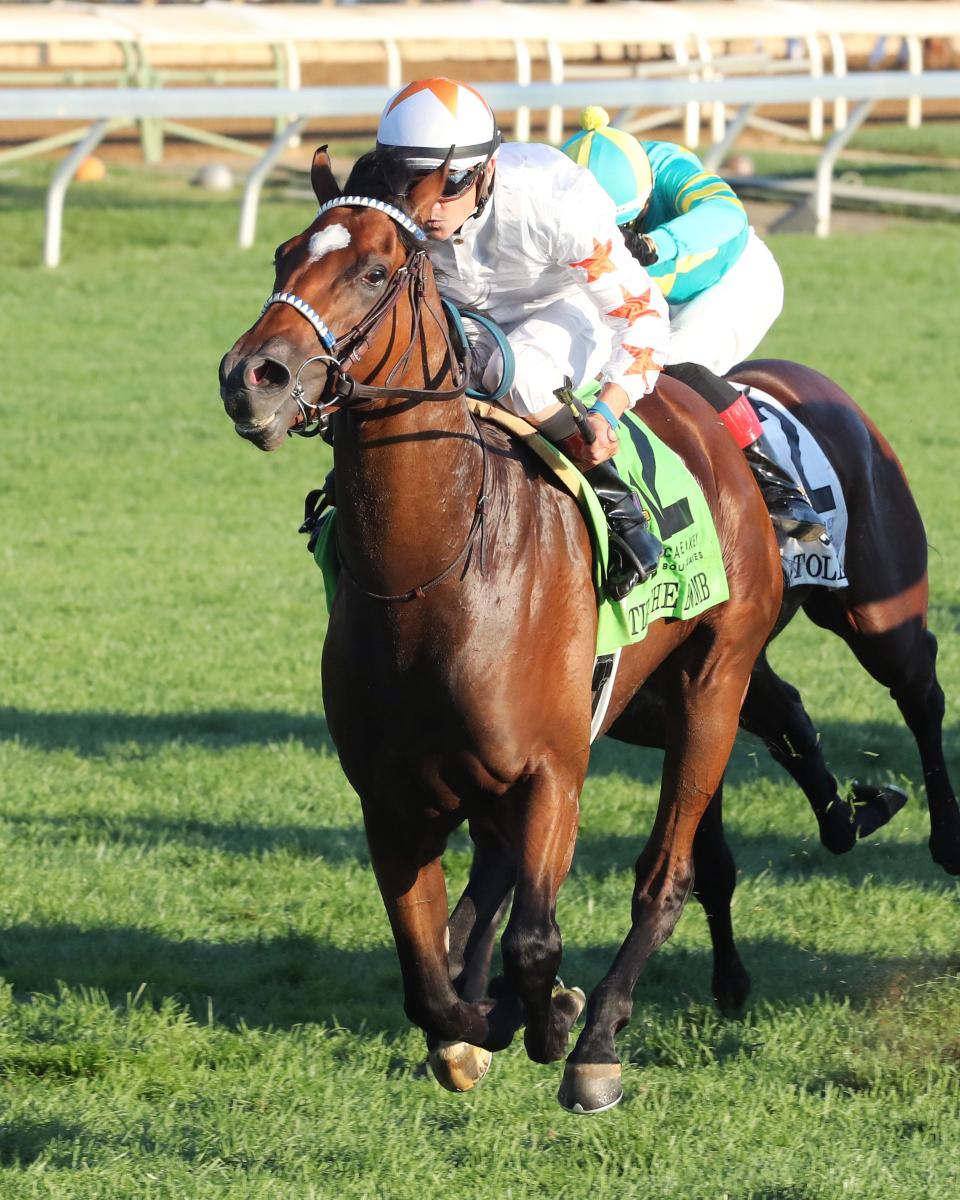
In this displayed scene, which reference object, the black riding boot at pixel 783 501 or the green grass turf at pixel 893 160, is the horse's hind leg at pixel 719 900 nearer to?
the black riding boot at pixel 783 501

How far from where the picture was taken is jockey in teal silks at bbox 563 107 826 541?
496cm

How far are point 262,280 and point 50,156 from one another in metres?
6.16

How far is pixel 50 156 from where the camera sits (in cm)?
2077

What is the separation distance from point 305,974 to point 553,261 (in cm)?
203

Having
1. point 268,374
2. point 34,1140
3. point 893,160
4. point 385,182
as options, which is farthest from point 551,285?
point 893,160

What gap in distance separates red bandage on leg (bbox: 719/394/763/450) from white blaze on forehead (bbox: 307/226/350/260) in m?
1.90

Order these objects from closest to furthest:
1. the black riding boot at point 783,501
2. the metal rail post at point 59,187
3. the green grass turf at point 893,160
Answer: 1. the black riding boot at point 783,501
2. the metal rail post at point 59,187
3. the green grass turf at point 893,160

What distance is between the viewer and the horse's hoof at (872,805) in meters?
5.47

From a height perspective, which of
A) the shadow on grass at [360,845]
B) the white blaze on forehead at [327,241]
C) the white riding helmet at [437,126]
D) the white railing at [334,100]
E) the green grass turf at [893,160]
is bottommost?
the green grass turf at [893,160]

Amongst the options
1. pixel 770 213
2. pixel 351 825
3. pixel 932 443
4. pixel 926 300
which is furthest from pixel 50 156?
pixel 351 825

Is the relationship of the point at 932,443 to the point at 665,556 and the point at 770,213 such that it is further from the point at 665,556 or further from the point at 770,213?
the point at 665,556

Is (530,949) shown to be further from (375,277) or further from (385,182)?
(385,182)

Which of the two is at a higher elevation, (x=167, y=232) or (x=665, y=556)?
(x=665, y=556)

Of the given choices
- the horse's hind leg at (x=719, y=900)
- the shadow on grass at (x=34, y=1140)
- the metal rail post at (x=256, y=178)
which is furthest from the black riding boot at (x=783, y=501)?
the metal rail post at (x=256, y=178)
